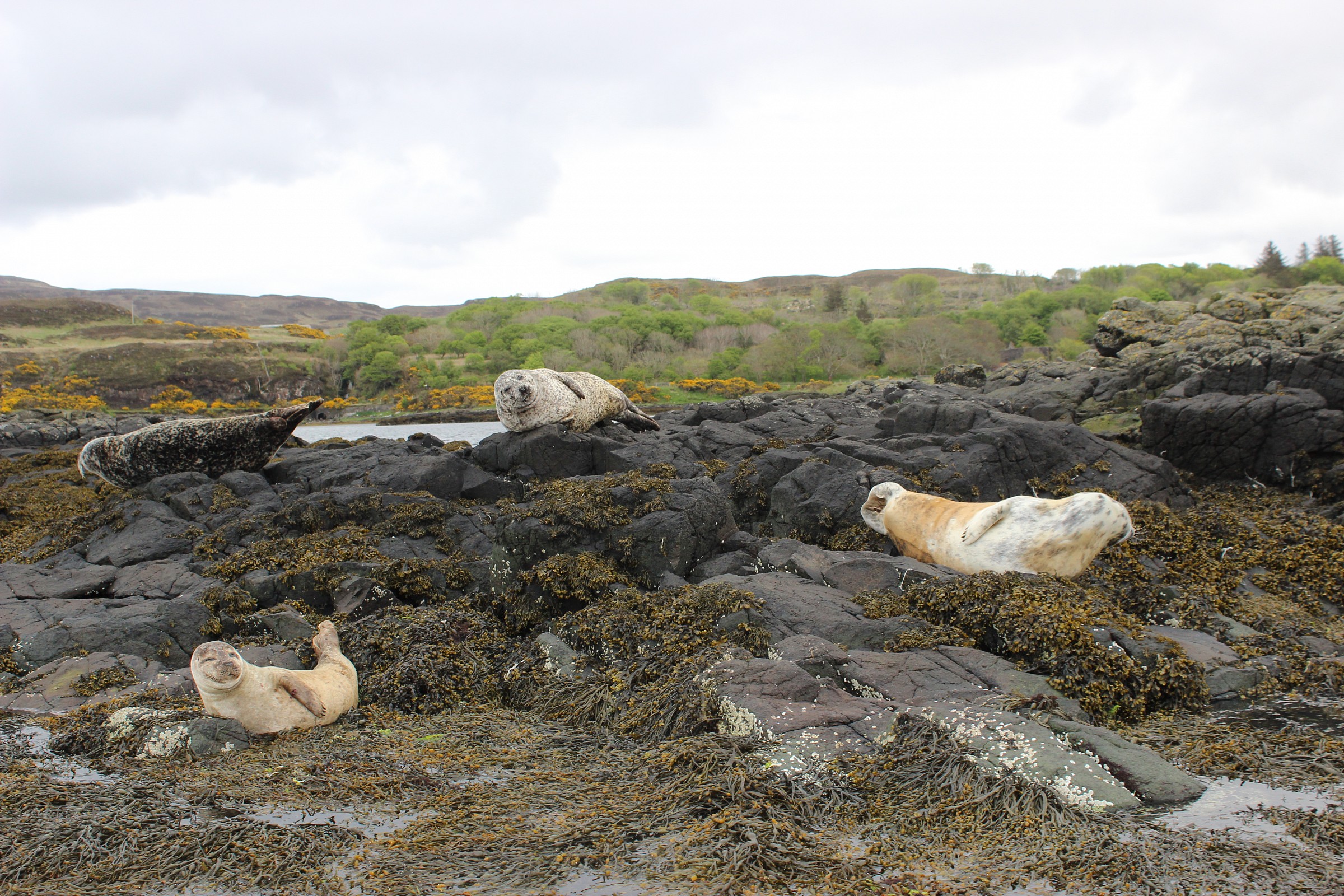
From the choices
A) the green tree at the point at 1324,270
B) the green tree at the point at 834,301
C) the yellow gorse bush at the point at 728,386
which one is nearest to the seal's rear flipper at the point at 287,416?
the yellow gorse bush at the point at 728,386

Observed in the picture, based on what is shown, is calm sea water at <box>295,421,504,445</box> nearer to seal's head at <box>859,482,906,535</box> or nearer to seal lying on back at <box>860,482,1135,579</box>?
seal's head at <box>859,482,906,535</box>

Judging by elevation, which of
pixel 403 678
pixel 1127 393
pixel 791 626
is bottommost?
pixel 403 678

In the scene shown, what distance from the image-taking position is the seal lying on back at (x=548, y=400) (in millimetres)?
12031

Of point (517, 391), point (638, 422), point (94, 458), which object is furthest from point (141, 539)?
point (638, 422)

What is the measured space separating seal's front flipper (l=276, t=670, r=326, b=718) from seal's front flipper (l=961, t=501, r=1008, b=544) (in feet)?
18.3

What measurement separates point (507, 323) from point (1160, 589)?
91.0 meters

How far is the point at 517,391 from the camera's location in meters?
12.0

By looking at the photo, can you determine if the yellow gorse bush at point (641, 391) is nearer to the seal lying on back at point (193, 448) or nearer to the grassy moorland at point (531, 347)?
the grassy moorland at point (531, 347)

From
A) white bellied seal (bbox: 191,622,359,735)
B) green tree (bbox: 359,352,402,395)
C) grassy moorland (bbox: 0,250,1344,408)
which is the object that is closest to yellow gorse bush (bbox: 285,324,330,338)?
grassy moorland (bbox: 0,250,1344,408)

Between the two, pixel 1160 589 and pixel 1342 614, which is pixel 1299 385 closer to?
pixel 1342 614

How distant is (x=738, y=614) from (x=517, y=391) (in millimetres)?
7096

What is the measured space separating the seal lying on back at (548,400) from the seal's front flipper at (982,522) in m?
6.70

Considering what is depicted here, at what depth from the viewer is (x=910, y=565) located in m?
6.96

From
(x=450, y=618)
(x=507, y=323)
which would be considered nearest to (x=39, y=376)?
(x=507, y=323)
